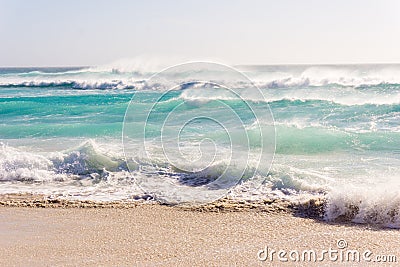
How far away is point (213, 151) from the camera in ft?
34.6

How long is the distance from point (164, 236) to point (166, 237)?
0.05m

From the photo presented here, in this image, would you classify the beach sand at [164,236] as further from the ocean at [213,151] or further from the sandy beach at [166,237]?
the ocean at [213,151]

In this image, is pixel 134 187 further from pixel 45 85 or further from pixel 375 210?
pixel 45 85

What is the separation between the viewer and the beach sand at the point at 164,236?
4.75m

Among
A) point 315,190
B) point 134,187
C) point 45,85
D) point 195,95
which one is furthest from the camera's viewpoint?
point 45,85

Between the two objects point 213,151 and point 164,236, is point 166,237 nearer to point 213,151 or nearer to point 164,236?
point 164,236

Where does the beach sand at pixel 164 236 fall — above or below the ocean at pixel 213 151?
below

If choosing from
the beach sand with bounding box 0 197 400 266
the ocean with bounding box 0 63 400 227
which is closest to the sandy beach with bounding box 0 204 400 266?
the beach sand with bounding box 0 197 400 266

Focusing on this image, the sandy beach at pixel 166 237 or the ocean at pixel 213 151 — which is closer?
the sandy beach at pixel 166 237

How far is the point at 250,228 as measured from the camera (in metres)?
5.56

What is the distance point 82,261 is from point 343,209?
3907mm

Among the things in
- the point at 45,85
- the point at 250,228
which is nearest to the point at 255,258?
the point at 250,228

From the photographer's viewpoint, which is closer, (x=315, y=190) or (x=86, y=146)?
(x=315, y=190)

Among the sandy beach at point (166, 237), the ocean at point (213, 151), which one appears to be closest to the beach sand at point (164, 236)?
the sandy beach at point (166, 237)
